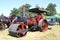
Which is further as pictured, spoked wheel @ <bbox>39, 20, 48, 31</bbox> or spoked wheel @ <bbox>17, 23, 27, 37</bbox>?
spoked wheel @ <bbox>39, 20, 48, 31</bbox>

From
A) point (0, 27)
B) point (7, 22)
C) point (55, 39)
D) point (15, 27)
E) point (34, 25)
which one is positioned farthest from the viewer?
point (7, 22)

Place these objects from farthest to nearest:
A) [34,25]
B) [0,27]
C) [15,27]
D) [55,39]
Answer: [0,27] < [34,25] < [15,27] < [55,39]

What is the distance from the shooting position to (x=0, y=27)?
16.1m

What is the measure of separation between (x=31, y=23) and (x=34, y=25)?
32 centimetres

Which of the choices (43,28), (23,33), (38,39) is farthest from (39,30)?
(38,39)

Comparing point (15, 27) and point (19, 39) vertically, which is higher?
point (15, 27)

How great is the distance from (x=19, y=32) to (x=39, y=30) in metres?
3.35

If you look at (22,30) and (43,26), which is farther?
(43,26)

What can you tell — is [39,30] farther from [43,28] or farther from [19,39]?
[19,39]

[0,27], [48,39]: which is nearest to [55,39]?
[48,39]

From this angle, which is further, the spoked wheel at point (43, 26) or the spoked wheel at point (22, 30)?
the spoked wheel at point (43, 26)

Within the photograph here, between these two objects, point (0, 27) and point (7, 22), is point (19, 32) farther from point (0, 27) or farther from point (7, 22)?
point (7, 22)

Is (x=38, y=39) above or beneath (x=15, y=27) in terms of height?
beneath

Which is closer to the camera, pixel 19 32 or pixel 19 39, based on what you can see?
pixel 19 39
